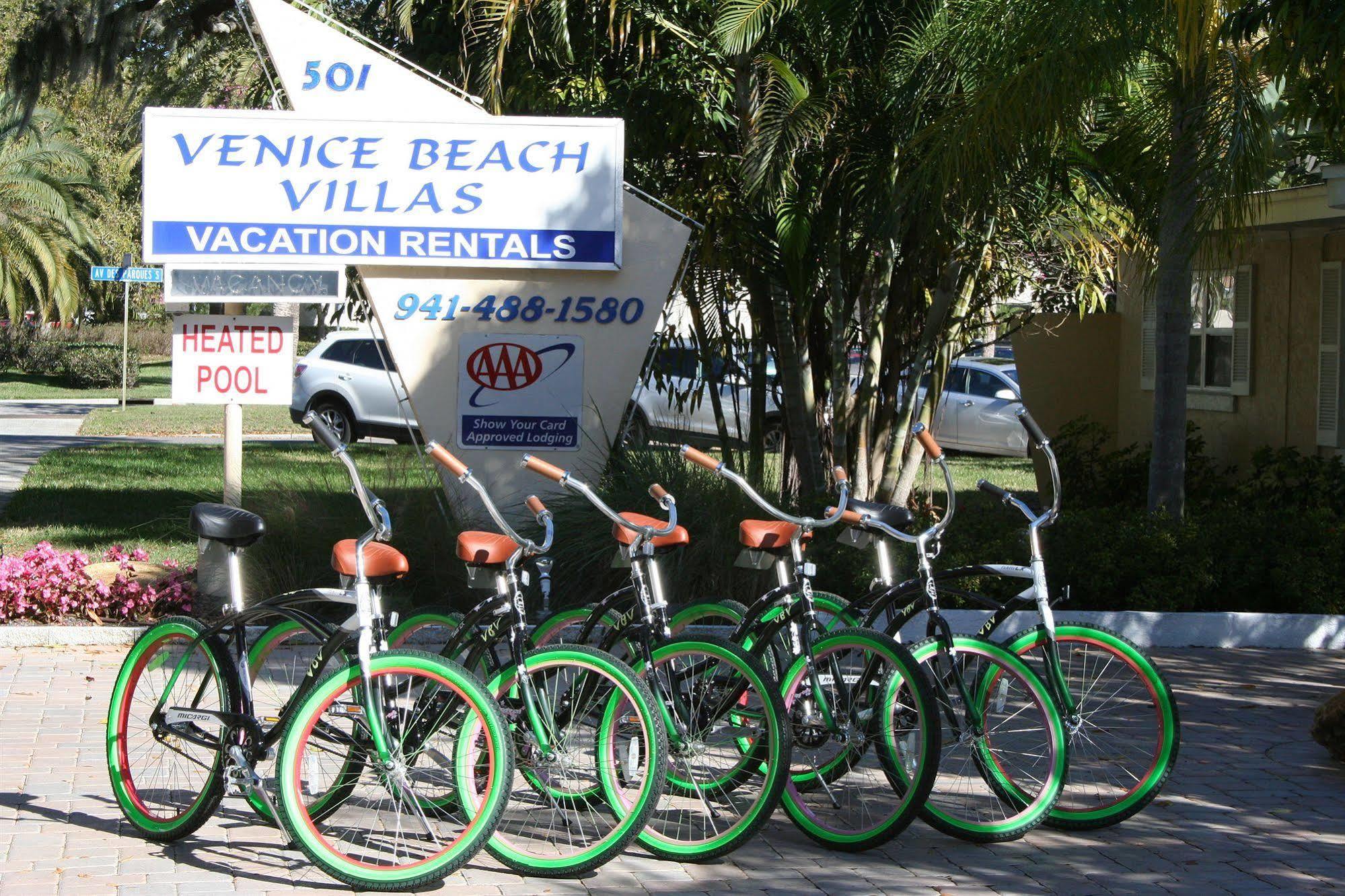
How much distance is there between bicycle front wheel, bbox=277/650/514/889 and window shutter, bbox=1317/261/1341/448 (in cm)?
1007

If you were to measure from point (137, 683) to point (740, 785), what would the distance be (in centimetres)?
230

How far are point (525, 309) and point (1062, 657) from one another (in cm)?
556

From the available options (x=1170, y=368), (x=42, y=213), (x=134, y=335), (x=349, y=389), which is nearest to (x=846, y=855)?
(x=1170, y=368)

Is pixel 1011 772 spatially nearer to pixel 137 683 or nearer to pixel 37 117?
pixel 137 683

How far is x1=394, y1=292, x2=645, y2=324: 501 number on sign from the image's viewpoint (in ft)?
32.5

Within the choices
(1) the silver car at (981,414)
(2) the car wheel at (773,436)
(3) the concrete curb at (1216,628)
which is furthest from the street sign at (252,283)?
A: (1) the silver car at (981,414)

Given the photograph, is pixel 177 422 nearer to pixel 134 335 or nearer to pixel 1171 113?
pixel 1171 113

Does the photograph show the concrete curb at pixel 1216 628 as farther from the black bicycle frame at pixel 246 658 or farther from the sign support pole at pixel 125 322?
the sign support pole at pixel 125 322

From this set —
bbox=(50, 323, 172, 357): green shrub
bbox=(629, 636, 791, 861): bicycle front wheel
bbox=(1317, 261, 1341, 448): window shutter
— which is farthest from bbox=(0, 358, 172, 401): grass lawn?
bbox=(629, 636, 791, 861): bicycle front wheel

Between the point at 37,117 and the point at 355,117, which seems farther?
the point at 37,117

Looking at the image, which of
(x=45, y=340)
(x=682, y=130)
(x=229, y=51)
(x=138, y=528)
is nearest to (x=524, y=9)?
(x=682, y=130)

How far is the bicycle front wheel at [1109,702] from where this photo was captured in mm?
5230

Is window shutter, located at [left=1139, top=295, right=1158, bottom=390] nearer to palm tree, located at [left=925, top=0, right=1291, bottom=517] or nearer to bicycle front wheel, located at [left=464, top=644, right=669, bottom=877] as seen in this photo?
palm tree, located at [left=925, top=0, right=1291, bottom=517]

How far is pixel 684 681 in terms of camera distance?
201 inches
